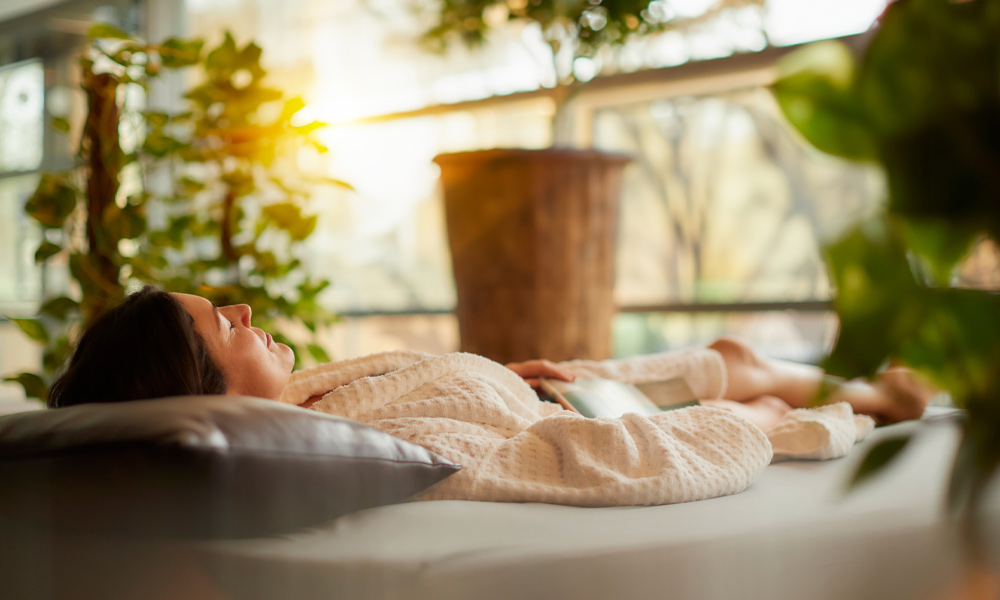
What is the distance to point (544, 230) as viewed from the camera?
2.36m

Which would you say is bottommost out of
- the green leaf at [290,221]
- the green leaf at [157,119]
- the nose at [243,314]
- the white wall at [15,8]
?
the nose at [243,314]

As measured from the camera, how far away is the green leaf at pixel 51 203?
6.37 feet

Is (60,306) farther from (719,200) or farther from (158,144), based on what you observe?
(719,200)

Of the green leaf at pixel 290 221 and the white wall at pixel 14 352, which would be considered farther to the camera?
the white wall at pixel 14 352

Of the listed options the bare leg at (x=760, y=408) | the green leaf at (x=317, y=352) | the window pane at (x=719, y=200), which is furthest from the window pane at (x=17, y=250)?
the bare leg at (x=760, y=408)

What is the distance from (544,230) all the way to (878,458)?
2.04 meters

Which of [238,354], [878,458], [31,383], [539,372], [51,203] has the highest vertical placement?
[51,203]

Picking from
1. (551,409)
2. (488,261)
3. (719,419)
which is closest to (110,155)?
(488,261)

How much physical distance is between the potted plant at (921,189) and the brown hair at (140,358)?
0.86 metres

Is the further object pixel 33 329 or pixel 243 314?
pixel 33 329

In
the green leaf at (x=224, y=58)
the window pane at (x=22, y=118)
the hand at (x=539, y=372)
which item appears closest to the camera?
the hand at (x=539, y=372)

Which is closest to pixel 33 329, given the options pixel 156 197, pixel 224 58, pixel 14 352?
pixel 156 197

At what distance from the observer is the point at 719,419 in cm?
107

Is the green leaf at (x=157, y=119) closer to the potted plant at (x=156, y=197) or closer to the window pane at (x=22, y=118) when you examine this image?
the potted plant at (x=156, y=197)
